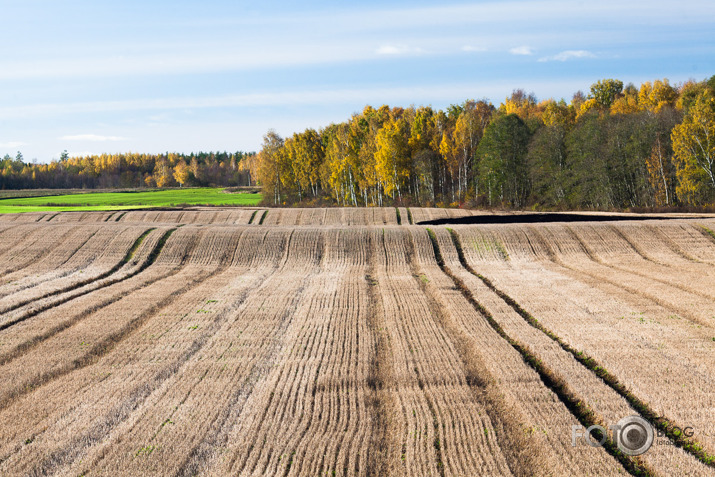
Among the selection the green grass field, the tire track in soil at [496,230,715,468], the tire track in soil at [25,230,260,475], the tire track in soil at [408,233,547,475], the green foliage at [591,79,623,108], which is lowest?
the tire track in soil at [496,230,715,468]

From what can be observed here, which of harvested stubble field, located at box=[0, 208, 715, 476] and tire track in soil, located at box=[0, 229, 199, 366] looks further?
tire track in soil, located at box=[0, 229, 199, 366]

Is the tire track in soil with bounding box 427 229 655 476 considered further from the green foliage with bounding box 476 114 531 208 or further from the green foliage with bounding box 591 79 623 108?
the green foliage with bounding box 591 79 623 108

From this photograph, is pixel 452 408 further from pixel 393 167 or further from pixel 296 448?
pixel 393 167

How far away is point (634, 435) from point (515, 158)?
7166 centimetres

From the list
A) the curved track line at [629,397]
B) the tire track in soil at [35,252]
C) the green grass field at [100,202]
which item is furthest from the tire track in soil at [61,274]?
the green grass field at [100,202]

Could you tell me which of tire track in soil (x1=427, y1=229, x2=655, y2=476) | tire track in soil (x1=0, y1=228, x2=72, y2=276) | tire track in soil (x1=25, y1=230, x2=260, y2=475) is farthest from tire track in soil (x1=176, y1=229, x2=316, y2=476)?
tire track in soil (x1=0, y1=228, x2=72, y2=276)

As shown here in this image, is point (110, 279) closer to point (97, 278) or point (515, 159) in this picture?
point (97, 278)

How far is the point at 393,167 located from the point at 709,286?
62.8 m

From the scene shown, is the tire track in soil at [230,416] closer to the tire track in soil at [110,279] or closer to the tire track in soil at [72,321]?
the tire track in soil at [72,321]

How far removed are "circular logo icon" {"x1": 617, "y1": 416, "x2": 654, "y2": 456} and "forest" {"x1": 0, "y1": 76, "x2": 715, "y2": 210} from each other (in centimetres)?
5645

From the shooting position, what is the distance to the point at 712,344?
17.0 meters

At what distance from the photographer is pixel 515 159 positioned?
A: 79.2 metres

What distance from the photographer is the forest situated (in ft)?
210

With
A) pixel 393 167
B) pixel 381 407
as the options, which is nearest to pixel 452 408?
pixel 381 407
